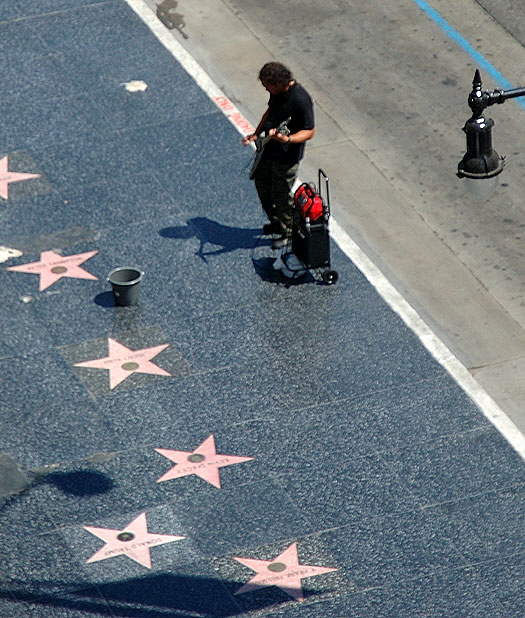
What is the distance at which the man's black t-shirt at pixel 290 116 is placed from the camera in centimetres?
1340

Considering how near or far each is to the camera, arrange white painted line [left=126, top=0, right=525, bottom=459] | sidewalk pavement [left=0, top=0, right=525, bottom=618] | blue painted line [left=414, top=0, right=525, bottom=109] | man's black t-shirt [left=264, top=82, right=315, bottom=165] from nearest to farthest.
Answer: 1. sidewalk pavement [left=0, top=0, right=525, bottom=618]
2. white painted line [left=126, top=0, right=525, bottom=459]
3. man's black t-shirt [left=264, top=82, right=315, bottom=165]
4. blue painted line [left=414, top=0, right=525, bottom=109]

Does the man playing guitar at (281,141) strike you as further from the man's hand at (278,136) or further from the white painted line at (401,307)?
the white painted line at (401,307)

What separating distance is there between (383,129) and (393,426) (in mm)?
5193

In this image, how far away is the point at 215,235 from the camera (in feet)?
47.1

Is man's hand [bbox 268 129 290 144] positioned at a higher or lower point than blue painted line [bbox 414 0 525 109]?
higher

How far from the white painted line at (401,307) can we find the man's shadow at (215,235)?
80 cm

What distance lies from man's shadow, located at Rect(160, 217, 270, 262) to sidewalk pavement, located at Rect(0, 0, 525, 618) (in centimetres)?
2

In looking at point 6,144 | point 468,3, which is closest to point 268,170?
point 6,144

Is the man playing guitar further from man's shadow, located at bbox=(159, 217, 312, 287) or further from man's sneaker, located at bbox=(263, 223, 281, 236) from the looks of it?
man's shadow, located at bbox=(159, 217, 312, 287)

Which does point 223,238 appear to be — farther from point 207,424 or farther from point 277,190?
point 207,424

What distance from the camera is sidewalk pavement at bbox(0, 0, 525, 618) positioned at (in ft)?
34.7

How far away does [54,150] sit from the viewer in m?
15.7

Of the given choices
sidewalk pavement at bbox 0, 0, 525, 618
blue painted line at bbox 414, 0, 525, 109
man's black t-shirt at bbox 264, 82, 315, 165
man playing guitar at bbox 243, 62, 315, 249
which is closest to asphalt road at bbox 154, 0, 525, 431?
blue painted line at bbox 414, 0, 525, 109

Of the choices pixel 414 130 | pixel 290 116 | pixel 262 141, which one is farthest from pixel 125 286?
pixel 414 130
